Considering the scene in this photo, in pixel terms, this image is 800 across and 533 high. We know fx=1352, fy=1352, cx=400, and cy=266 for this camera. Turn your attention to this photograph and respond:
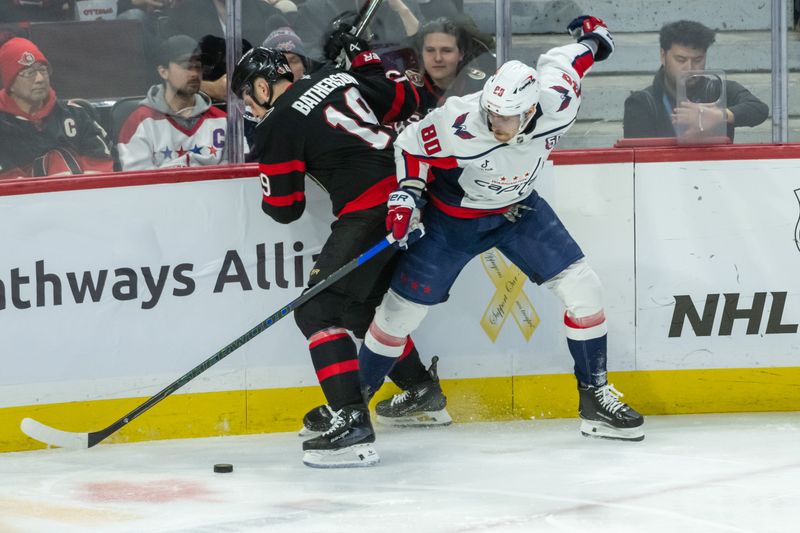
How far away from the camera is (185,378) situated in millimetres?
4051

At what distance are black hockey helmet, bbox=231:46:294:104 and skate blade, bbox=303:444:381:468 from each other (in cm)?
108

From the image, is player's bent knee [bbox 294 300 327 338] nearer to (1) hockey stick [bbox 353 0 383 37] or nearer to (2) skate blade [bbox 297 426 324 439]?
(2) skate blade [bbox 297 426 324 439]

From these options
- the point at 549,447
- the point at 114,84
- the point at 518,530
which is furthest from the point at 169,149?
the point at 518,530

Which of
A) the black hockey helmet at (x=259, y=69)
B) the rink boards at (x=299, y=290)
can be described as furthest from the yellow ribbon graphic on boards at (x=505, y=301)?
the black hockey helmet at (x=259, y=69)

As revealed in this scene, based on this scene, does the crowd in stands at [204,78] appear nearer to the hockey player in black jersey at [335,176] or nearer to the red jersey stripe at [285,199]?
the hockey player in black jersey at [335,176]

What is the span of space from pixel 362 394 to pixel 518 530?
3.07 ft

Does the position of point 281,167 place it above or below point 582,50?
below

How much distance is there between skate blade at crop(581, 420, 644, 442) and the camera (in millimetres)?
4227

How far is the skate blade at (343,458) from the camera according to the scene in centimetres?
396

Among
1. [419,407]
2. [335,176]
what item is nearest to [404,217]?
[335,176]

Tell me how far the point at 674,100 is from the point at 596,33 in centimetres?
45

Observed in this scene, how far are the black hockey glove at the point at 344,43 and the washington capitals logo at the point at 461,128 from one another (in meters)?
0.56

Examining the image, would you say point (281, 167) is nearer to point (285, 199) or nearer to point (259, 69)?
point (285, 199)

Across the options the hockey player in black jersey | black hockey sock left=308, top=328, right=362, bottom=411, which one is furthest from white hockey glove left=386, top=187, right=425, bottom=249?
black hockey sock left=308, top=328, right=362, bottom=411
